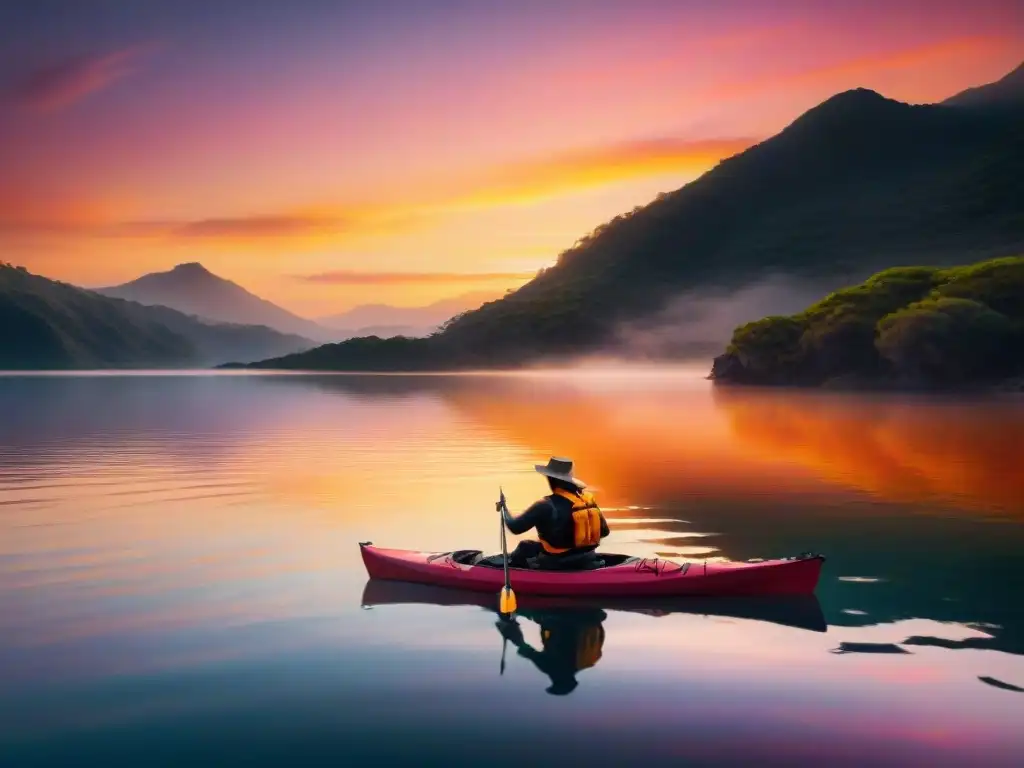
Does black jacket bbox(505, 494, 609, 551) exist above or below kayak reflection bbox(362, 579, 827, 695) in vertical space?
above

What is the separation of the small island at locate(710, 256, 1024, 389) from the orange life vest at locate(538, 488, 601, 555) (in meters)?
93.1

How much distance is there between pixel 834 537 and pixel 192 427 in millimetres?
46115

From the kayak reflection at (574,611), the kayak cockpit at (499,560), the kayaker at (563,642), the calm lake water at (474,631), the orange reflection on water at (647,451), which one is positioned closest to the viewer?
the calm lake water at (474,631)

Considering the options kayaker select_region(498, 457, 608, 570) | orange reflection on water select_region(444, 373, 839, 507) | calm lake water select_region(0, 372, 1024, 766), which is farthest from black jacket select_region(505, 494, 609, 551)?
orange reflection on water select_region(444, 373, 839, 507)

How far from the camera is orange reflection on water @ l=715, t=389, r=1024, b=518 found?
31378mm

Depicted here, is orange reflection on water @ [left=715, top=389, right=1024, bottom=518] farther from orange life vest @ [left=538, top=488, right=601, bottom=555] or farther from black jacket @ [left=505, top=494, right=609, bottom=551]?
black jacket @ [left=505, top=494, right=609, bottom=551]

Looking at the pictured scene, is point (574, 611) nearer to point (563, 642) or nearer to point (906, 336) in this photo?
point (563, 642)

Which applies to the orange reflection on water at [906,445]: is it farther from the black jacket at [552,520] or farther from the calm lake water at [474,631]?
the black jacket at [552,520]

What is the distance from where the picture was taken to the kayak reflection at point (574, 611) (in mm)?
14289

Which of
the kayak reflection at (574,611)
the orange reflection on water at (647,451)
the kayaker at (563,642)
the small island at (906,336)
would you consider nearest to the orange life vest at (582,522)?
the kayak reflection at (574,611)

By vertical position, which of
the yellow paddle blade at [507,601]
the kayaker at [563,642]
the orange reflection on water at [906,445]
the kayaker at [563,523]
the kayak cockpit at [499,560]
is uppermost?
the kayaker at [563,523]

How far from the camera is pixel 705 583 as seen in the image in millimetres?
16516

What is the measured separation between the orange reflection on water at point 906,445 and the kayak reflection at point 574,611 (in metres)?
13.5

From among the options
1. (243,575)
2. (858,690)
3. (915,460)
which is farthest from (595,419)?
(858,690)
